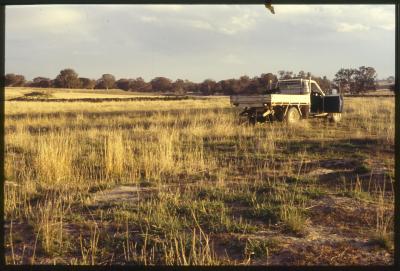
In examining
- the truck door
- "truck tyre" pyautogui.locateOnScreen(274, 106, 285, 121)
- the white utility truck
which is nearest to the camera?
the white utility truck

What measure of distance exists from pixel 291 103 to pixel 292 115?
39 cm

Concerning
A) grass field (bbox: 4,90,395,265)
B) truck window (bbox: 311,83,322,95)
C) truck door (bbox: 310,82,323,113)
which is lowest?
grass field (bbox: 4,90,395,265)

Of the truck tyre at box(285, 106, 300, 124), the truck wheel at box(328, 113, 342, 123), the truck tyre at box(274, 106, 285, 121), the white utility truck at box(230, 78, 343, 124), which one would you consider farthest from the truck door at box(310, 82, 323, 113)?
the truck tyre at box(274, 106, 285, 121)

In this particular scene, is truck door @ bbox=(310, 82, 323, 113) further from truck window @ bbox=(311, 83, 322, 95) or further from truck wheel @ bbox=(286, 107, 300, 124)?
truck wheel @ bbox=(286, 107, 300, 124)

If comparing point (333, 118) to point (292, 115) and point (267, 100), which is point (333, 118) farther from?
point (267, 100)

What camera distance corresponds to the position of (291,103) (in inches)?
551

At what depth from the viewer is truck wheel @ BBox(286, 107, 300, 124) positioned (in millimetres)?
13891

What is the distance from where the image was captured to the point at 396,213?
161 cm

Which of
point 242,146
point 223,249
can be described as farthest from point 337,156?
point 223,249

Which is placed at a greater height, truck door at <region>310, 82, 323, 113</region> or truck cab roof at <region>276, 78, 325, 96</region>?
truck cab roof at <region>276, 78, 325, 96</region>

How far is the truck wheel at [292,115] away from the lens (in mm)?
13891

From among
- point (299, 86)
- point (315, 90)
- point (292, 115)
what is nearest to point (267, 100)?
point (292, 115)

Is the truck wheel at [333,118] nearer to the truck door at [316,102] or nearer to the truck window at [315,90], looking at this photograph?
the truck door at [316,102]
